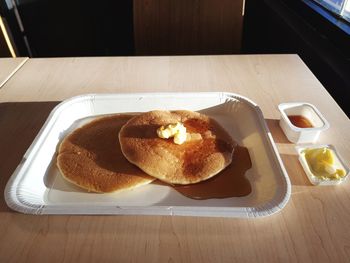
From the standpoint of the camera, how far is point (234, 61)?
4.54 ft

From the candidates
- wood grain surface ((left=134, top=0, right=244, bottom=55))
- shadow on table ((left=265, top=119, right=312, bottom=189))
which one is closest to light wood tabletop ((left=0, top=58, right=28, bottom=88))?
wood grain surface ((left=134, top=0, right=244, bottom=55))

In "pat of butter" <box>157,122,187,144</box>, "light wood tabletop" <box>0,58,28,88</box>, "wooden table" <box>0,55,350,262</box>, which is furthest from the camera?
"light wood tabletop" <box>0,58,28,88</box>

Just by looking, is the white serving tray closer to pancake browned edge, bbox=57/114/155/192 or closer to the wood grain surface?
pancake browned edge, bbox=57/114/155/192

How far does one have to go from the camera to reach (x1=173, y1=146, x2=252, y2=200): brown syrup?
76cm

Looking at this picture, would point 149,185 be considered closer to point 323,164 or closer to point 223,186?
point 223,186

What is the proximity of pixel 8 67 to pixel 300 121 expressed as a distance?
4.41ft

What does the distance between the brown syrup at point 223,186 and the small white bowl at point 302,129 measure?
0.65ft

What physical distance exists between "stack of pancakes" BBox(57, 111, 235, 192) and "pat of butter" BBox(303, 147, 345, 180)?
0.23 metres

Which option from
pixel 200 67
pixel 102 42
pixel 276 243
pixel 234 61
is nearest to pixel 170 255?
pixel 276 243

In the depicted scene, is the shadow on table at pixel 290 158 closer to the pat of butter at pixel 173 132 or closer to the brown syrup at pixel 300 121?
the brown syrup at pixel 300 121

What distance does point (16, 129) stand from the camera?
38.5 inches

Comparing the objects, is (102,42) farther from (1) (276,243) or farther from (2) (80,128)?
(1) (276,243)

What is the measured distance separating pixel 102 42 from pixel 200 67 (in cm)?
158

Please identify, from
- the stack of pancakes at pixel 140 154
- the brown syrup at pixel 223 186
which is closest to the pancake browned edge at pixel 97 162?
the stack of pancakes at pixel 140 154
